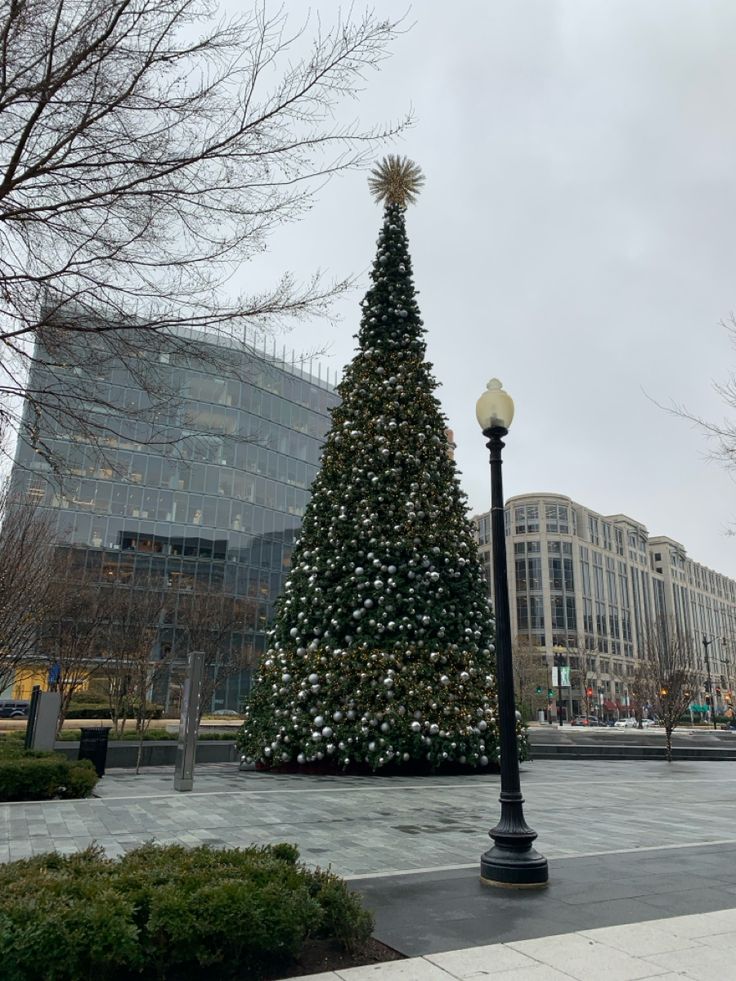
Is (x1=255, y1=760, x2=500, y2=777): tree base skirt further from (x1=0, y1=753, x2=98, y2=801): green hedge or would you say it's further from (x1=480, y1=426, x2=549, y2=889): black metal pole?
(x1=480, y1=426, x2=549, y2=889): black metal pole

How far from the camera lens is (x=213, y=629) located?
3528cm

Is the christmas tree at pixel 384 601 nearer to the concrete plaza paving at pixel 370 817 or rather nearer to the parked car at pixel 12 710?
the concrete plaza paving at pixel 370 817

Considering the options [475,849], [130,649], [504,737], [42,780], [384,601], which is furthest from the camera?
[130,649]

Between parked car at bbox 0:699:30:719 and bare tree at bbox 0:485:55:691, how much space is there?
20.7 metres

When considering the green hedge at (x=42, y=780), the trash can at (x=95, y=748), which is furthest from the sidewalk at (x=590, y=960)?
the trash can at (x=95, y=748)

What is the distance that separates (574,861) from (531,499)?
101 meters

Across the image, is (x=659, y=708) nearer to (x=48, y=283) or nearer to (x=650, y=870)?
(x=650, y=870)

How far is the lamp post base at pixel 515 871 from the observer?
6.45 m

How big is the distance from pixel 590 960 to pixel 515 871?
209 cm

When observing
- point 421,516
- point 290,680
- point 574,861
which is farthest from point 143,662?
point 574,861

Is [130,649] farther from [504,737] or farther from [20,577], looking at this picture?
[504,737]

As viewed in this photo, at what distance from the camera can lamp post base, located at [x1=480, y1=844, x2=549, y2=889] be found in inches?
254

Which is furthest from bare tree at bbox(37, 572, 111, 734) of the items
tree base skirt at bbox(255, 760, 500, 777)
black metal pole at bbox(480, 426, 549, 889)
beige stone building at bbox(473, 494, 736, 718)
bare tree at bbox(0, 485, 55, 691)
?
beige stone building at bbox(473, 494, 736, 718)

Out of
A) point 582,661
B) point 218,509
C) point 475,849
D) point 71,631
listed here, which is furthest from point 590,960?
point 582,661
